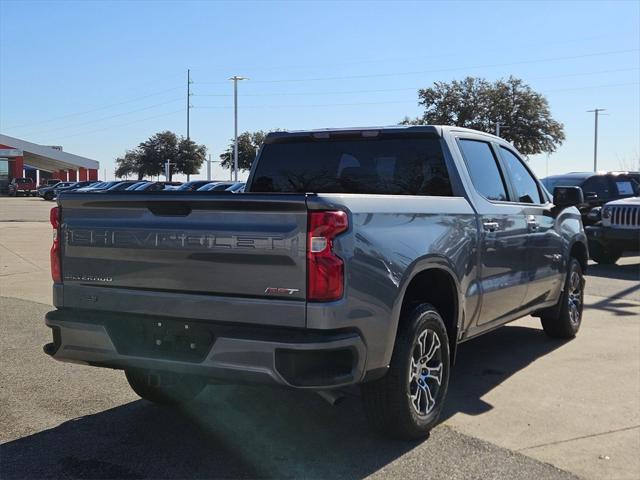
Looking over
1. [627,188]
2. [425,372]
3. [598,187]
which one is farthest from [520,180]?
[627,188]

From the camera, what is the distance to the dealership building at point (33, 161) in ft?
221

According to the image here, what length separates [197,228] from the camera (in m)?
3.63

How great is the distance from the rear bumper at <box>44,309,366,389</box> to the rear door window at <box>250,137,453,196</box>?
76.4 inches

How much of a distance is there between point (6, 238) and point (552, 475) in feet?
57.3

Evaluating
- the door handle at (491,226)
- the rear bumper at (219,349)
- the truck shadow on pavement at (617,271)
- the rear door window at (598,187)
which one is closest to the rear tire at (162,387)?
the rear bumper at (219,349)

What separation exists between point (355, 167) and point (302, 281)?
2.12 meters

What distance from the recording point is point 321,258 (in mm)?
3391

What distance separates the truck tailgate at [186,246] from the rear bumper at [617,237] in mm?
11101

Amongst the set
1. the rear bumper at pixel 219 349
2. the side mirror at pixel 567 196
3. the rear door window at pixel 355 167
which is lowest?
the rear bumper at pixel 219 349

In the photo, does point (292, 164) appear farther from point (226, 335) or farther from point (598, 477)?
point (598, 477)

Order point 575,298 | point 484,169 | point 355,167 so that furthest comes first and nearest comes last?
point 575,298, point 484,169, point 355,167

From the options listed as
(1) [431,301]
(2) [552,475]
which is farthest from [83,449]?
(2) [552,475]

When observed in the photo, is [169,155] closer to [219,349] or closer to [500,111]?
[500,111]

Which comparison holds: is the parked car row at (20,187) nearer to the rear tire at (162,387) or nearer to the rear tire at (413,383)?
the rear tire at (162,387)
